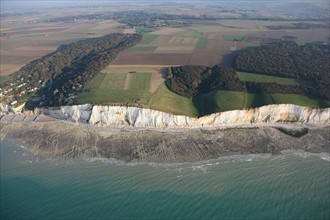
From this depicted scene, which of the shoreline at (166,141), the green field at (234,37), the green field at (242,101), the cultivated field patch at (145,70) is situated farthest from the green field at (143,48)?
the shoreline at (166,141)

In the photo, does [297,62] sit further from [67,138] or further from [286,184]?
[67,138]

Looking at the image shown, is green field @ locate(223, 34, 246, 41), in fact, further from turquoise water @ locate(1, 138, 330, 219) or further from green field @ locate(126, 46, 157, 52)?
turquoise water @ locate(1, 138, 330, 219)

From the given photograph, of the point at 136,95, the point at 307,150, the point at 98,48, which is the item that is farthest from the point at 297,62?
the point at 98,48

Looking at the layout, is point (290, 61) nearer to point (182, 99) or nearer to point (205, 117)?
point (182, 99)

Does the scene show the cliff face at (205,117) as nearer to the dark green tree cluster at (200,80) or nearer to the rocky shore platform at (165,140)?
the rocky shore platform at (165,140)

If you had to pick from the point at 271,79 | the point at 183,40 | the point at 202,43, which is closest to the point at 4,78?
the point at 183,40

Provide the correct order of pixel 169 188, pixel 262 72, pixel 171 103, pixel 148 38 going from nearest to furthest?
pixel 169 188 < pixel 171 103 < pixel 262 72 < pixel 148 38
